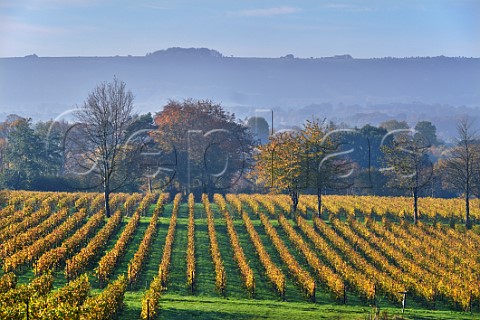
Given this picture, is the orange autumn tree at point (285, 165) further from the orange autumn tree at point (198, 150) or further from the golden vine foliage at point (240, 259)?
the orange autumn tree at point (198, 150)

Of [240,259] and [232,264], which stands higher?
[240,259]

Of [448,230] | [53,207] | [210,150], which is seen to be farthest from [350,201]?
[53,207]

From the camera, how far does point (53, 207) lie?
4756cm

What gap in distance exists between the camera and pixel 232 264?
35.0m

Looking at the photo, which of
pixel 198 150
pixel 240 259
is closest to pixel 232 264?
pixel 240 259

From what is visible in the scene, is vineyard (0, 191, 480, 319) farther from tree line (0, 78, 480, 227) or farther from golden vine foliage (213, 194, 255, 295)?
tree line (0, 78, 480, 227)

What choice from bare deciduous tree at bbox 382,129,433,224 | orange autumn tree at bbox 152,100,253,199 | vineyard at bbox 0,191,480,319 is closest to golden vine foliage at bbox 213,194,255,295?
vineyard at bbox 0,191,480,319

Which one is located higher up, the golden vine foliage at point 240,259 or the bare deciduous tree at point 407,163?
the bare deciduous tree at point 407,163

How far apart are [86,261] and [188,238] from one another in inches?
341

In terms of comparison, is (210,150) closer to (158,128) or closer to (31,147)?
(158,128)

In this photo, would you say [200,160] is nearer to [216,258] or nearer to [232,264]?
[232,264]

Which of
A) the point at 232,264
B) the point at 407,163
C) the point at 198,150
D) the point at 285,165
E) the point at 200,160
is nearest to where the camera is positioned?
the point at 232,264

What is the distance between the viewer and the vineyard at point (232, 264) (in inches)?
991

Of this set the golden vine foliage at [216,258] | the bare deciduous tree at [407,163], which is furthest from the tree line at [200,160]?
the golden vine foliage at [216,258]
